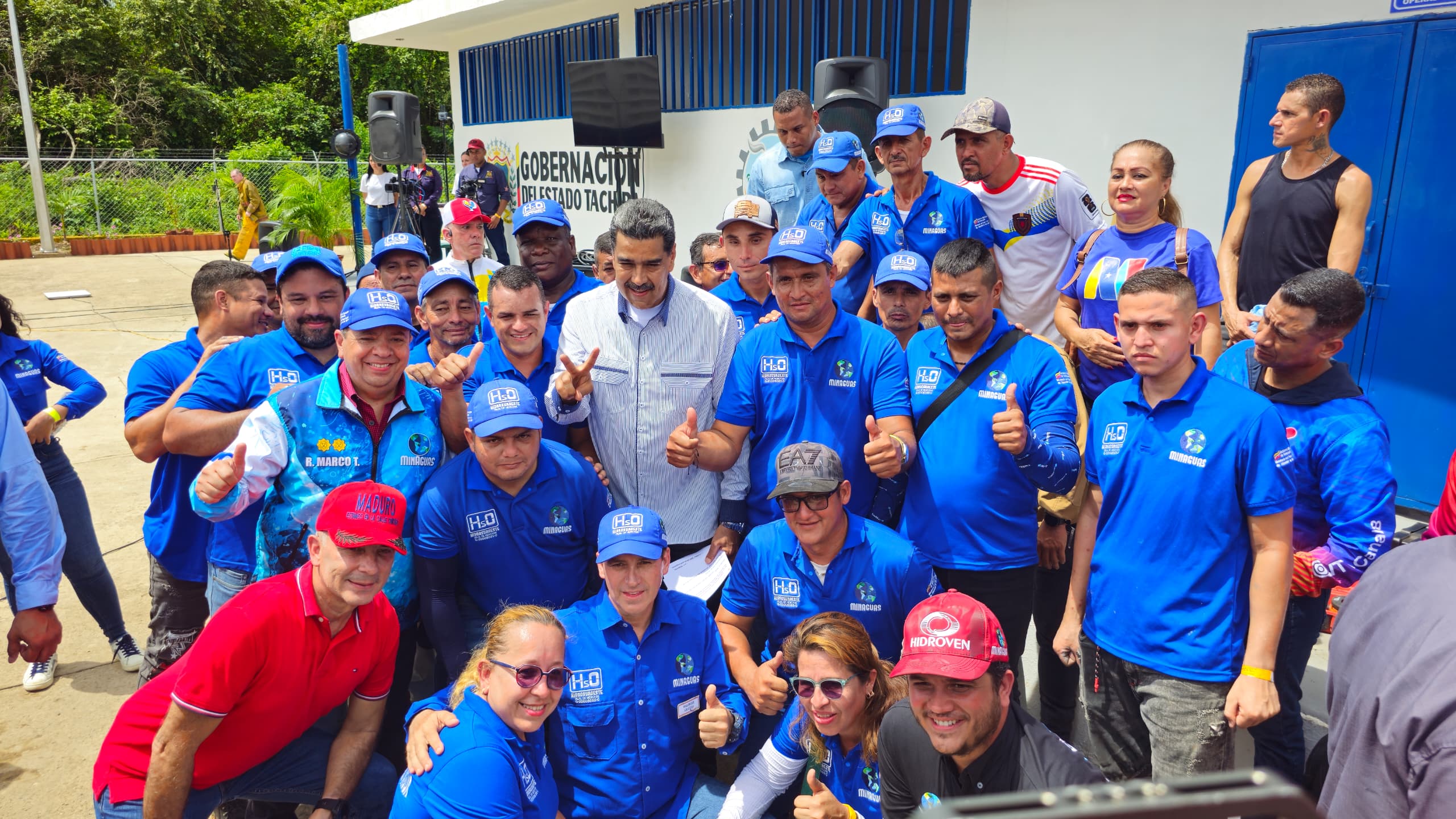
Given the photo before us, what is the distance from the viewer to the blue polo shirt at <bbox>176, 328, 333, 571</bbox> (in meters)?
3.46

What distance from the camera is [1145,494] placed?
106 inches

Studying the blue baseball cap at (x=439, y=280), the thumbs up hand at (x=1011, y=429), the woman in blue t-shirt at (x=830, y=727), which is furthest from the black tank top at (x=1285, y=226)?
the blue baseball cap at (x=439, y=280)

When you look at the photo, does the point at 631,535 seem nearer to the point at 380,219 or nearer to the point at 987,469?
the point at 987,469

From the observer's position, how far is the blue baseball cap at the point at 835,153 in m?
4.80

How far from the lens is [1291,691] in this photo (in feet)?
10.4

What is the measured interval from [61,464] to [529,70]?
39.3ft

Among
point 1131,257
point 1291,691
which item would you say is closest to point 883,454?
point 1131,257

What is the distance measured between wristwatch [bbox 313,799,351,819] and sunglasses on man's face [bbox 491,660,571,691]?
0.79 metres

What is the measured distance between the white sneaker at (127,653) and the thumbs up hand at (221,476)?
237cm

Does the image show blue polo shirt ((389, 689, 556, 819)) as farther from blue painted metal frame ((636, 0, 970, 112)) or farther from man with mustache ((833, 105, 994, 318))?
blue painted metal frame ((636, 0, 970, 112))

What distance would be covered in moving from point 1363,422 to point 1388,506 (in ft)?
0.87

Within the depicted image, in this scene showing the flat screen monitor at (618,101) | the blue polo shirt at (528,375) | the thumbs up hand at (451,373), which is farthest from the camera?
the flat screen monitor at (618,101)

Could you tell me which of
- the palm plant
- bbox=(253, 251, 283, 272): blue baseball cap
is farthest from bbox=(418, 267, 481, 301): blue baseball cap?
the palm plant

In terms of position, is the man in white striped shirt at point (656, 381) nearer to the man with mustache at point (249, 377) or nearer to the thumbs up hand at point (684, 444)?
the thumbs up hand at point (684, 444)
